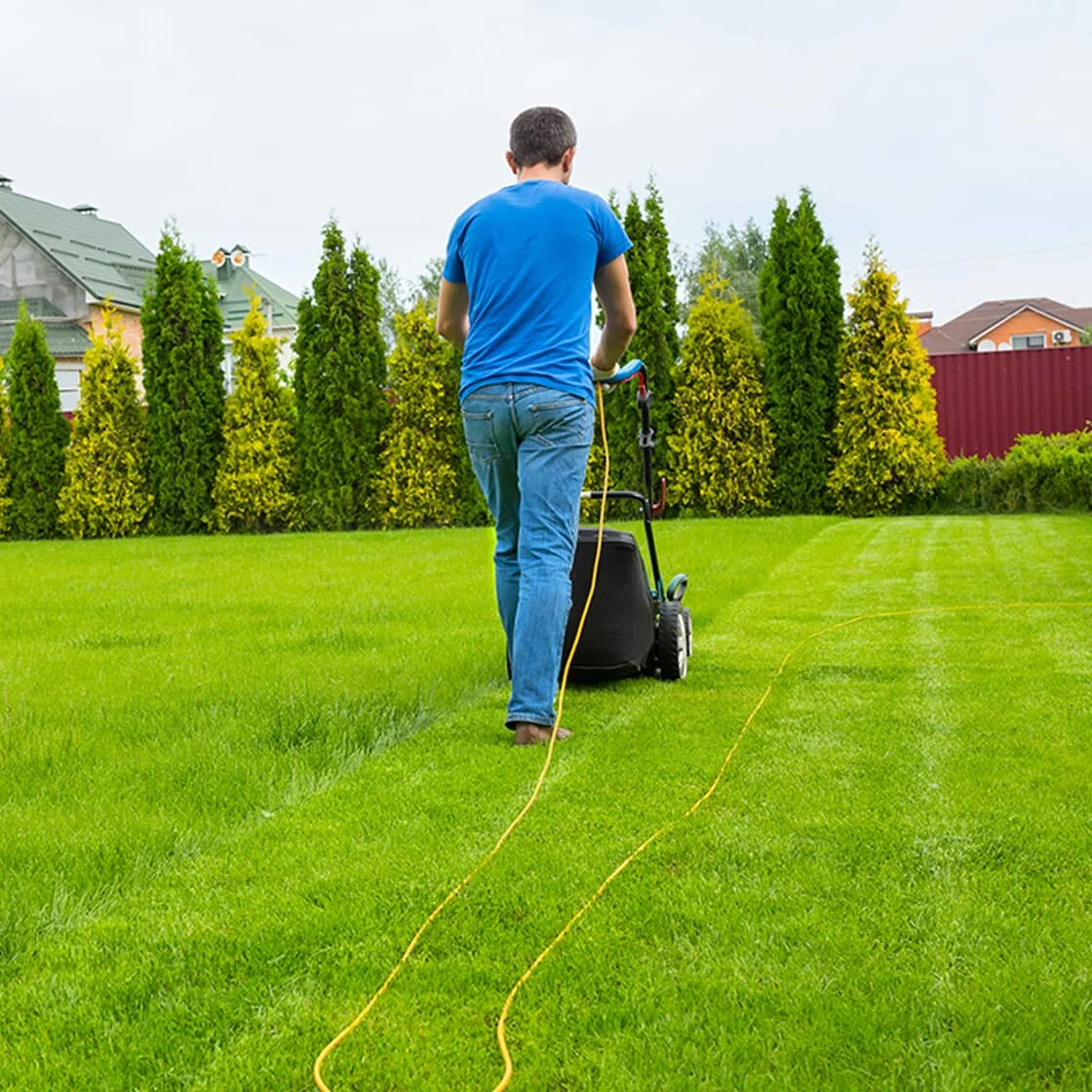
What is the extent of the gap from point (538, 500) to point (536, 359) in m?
0.41

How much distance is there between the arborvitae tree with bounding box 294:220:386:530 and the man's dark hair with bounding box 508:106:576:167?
39.3 feet

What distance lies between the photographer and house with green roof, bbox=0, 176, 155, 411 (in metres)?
30.7

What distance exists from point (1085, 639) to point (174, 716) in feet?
11.7

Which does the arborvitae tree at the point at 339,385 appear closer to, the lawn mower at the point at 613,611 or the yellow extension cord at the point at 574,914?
the yellow extension cord at the point at 574,914

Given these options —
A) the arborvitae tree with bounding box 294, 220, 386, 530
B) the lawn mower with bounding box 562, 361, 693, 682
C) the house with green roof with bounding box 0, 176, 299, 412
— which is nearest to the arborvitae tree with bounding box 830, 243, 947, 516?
the arborvitae tree with bounding box 294, 220, 386, 530

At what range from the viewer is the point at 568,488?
12.3ft

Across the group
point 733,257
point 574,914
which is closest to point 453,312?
point 574,914

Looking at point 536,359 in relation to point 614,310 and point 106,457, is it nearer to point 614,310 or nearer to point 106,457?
point 614,310

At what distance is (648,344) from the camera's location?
15148mm

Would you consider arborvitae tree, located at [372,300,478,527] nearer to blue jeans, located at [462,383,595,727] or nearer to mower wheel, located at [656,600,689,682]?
mower wheel, located at [656,600,689,682]

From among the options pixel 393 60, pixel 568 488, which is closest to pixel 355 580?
pixel 393 60

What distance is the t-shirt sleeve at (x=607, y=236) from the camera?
3.75 m

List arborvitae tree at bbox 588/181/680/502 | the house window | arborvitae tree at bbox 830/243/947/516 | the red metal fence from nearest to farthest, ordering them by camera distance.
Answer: arborvitae tree at bbox 830/243/947/516 → arborvitae tree at bbox 588/181/680/502 → the red metal fence → the house window

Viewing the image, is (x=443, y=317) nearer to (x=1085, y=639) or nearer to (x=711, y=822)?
(x=711, y=822)
